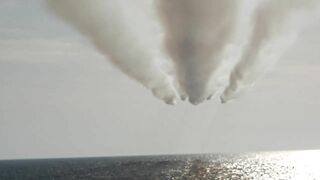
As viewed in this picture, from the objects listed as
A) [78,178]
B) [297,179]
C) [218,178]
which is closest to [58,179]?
[78,178]

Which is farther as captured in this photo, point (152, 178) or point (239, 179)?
point (239, 179)

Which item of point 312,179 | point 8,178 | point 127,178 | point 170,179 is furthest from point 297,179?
point 8,178

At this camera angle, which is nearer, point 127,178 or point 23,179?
point 127,178

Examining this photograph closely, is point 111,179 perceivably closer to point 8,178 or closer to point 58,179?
point 58,179

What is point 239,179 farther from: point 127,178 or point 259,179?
point 127,178

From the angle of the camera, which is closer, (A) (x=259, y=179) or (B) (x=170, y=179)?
(B) (x=170, y=179)

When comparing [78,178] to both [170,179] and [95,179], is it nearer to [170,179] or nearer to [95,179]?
[95,179]

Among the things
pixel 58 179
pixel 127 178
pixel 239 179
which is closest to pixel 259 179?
pixel 239 179
